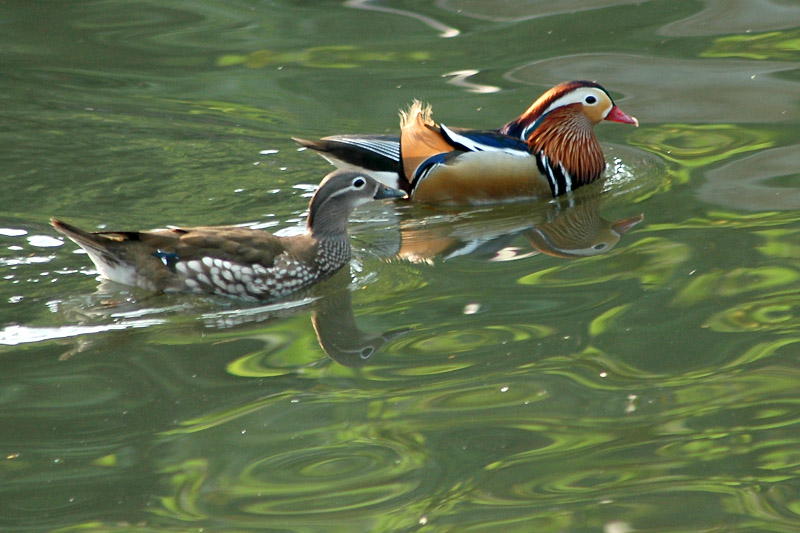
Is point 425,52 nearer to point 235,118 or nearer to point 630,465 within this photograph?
point 235,118

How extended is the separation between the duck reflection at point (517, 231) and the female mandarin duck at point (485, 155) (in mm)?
188

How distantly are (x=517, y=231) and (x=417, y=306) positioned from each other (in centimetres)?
162

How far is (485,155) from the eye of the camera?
8.59m

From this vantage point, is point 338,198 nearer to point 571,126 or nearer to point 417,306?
point 417,306

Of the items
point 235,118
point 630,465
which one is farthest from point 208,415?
point 235,118

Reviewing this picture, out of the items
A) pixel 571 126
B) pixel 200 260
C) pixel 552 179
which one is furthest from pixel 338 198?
pixel 571 126

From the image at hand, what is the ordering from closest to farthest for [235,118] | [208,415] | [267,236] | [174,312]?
[208,415] → [174,312] → [267,236] → [235,118]

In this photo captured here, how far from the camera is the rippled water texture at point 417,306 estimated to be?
4770mm

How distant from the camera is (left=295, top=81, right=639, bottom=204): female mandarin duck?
8.58m

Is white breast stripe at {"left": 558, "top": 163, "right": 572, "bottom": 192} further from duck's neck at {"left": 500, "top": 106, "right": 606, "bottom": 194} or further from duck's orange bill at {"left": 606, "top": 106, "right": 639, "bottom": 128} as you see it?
duck's orange bill at {"left": 606, "top": 106, "right": 639, "bottom": 128}

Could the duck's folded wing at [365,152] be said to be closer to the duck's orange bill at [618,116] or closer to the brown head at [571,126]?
the brown head at [571,126]

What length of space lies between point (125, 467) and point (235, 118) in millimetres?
5386

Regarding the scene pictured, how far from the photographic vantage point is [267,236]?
7.11 metres

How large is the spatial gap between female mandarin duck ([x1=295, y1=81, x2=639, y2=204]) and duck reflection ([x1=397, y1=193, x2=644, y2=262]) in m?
0.19
